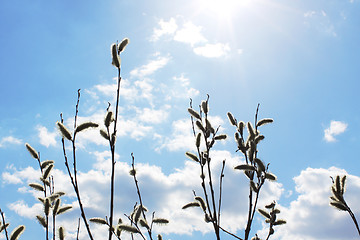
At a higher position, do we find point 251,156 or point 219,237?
point 251,156

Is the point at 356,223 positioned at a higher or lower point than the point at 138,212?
lower

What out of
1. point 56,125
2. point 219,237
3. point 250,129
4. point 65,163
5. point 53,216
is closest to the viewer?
point 65,163

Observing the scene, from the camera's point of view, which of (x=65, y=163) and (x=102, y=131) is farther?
(x=102, y=131)

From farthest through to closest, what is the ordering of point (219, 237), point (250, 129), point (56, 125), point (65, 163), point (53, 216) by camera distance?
point (250, 129), point (53, 216), point (219, 237), point (56, 125), point (65, 163)

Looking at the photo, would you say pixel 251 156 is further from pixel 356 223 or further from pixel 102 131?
pixel 102 131

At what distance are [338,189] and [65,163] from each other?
3.12m

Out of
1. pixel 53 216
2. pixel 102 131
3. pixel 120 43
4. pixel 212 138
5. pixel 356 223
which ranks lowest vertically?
pixel 356 223

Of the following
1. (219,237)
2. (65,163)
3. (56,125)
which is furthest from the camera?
(219,237)

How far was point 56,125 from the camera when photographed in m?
3.42

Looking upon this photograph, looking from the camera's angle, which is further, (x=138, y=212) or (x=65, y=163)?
(x=138, y=212)

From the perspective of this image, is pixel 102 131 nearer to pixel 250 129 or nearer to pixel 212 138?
pixel 212 138

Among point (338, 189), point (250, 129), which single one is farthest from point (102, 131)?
point (338, 189)

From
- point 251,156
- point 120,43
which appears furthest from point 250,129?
point 120,43

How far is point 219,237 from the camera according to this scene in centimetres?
377
